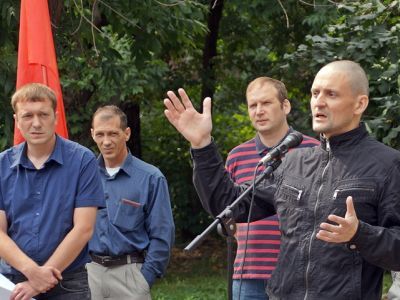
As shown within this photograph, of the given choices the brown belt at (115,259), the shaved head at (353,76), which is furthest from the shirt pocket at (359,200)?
the brown belt at (115,259)

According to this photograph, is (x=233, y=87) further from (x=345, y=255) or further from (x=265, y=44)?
(x=345, y=255)

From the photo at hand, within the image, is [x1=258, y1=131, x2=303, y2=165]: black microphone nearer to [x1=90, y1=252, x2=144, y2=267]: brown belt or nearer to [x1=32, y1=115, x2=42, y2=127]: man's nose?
[x1=32, y1=115, x2=42, y2=127]: man's nose

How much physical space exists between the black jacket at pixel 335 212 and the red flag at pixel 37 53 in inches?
122

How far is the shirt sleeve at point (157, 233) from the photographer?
23.8 feet

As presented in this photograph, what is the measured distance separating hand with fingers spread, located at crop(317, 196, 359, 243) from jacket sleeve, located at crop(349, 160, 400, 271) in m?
0.06

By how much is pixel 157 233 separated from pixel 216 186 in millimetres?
2304

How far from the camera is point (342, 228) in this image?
4371 mm

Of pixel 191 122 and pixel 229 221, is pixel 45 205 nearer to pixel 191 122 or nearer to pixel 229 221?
pixel 191 122

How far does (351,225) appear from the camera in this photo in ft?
14.4

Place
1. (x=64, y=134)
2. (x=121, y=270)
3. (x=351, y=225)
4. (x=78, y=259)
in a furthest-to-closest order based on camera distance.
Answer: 1. (x=64, y=134)
2. (x=121, y=270)
3. (x=78, y=259)
4. (x=351, y=225)

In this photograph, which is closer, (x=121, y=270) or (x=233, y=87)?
(x=121, y=270)

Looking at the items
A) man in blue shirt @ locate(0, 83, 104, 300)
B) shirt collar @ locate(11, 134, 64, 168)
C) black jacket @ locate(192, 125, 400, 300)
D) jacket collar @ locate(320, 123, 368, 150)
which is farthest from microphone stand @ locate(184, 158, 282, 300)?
shirt collar @ locate(11, 134, 64, 168)

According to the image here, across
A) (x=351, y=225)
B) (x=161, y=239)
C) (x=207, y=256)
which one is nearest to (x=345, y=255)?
(x=351, y=225)

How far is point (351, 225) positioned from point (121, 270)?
3103mm
